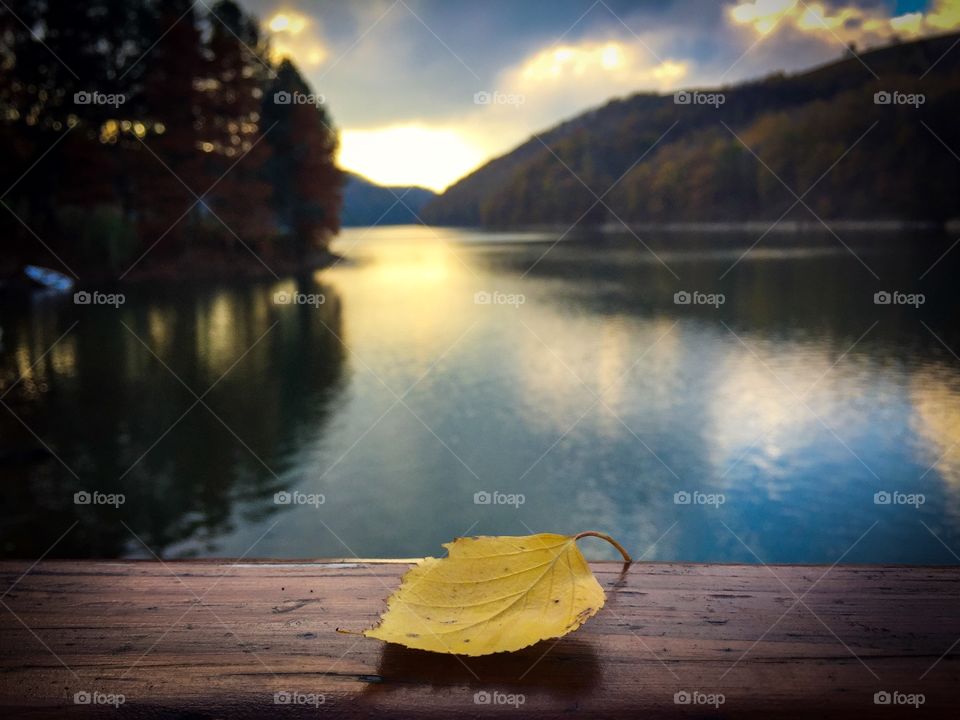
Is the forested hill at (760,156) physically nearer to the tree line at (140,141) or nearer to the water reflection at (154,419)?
the tree line at (140,141)

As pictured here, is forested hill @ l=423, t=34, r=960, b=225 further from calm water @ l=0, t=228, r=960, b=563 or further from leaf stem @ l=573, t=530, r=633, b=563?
leaf stem @ l=573, t=530, r=633, b=563

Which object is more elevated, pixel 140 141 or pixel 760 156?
pixel 760 156

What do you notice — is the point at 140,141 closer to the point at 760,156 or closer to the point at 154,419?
the point at 154,419

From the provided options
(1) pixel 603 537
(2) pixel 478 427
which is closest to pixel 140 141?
(2) pixel 478 427

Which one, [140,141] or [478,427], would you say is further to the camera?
[140,141]

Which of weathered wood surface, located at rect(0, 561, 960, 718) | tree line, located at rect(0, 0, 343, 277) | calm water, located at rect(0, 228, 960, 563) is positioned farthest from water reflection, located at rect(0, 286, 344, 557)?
weathered wood surface, located at rect(0, 561, 960, 718)

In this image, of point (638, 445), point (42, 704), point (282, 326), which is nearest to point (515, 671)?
point (42, 704)

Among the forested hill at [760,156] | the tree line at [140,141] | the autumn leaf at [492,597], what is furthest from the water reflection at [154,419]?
the forested hill at [760,156]
